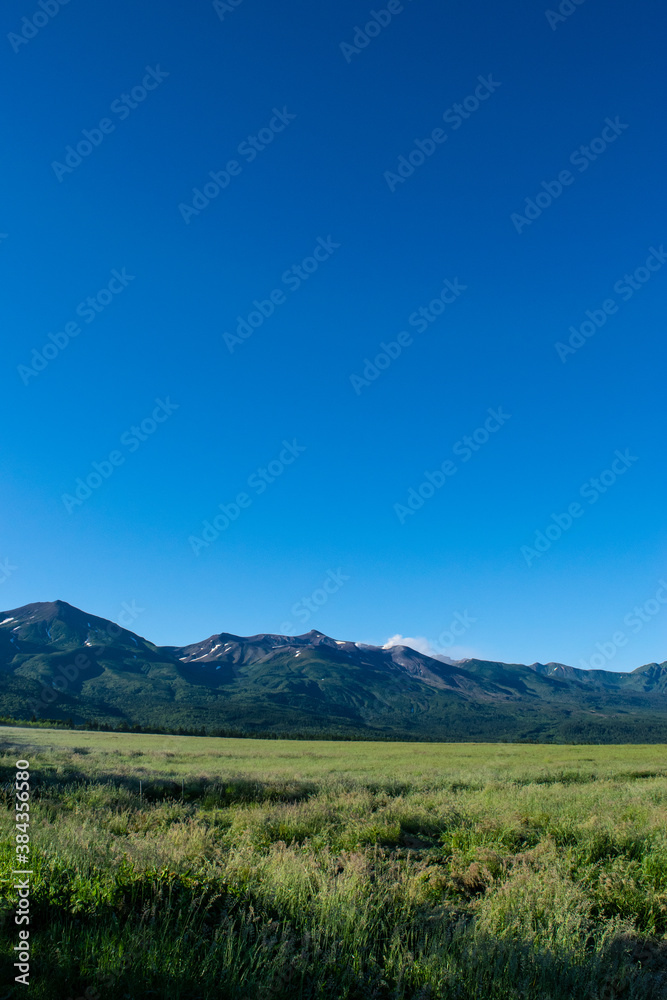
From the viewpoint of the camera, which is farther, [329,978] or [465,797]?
[465,797]

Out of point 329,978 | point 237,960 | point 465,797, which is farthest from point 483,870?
point 465,797

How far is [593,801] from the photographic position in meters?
17.8

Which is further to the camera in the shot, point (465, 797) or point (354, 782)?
point (354, 782)

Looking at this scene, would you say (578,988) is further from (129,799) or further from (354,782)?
(354,782)

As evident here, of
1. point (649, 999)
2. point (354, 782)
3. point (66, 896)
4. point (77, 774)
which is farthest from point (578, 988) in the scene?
point (77, 774)

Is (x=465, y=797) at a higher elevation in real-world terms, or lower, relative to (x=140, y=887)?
lower

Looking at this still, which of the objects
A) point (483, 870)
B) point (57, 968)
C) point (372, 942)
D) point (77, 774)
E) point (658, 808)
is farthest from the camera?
point (77, 774)

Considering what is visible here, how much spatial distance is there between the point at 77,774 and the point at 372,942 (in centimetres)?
1932

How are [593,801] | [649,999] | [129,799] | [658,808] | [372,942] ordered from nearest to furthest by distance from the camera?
[649,999] → [372,942] → [658,808] → [129,799] → [593,801]

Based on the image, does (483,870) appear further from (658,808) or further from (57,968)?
(658,808)

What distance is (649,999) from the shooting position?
598 cm

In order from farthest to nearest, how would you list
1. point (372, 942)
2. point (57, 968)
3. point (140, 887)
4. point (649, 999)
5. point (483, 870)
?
point (483, 870), point (140, 887), point (372, 942), point (649, 999), point (57, 968)

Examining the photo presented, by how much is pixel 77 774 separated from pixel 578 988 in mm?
21415

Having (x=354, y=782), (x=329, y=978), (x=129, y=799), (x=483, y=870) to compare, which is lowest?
(x=354, y=782)
